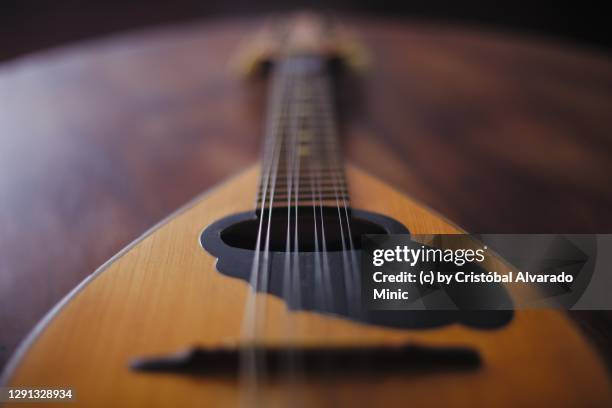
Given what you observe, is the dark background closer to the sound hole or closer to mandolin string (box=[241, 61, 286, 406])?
mandolin string (box=[241, 61, 286, 406])

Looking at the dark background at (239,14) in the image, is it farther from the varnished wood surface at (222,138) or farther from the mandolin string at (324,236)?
the mandolin string at (324,236)

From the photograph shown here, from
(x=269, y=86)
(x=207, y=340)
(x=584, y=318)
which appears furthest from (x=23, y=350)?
(x=269, y=86)

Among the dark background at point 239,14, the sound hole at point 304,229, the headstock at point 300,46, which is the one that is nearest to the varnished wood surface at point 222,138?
the headstock at point 300,46

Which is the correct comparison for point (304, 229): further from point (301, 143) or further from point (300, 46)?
point (300, 46)

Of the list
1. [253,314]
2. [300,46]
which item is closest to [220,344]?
[253,314]

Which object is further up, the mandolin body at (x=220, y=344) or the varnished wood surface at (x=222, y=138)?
the varnished wood surface at (x=222, y=138)

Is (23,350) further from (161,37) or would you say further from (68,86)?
(161,37)
